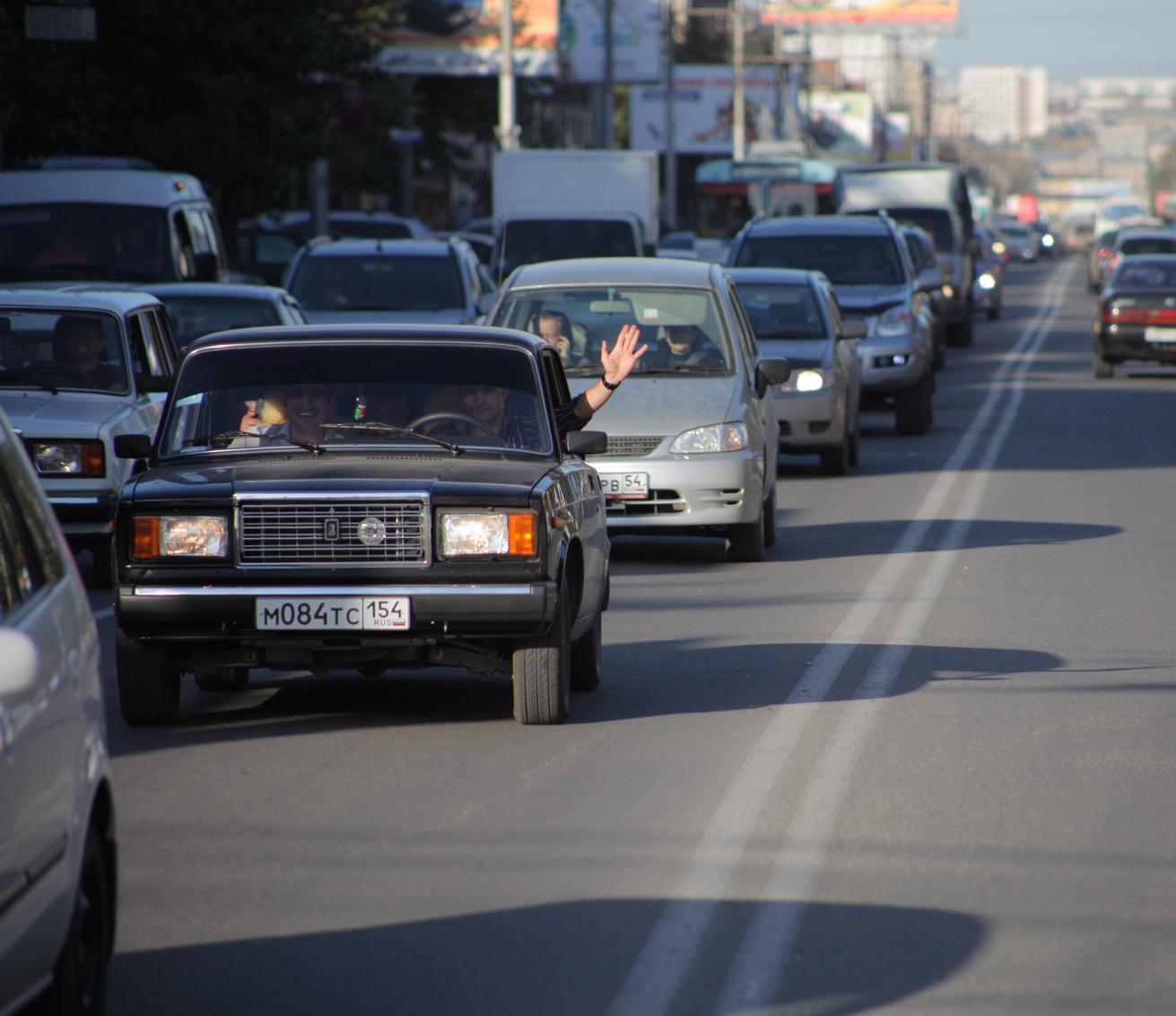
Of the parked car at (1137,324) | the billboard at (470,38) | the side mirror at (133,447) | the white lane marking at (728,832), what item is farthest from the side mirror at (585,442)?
the billboard at (470,38)

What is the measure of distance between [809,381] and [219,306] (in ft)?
15.2

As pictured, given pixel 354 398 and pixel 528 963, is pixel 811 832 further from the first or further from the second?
pixel 354 398

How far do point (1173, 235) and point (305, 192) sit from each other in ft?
70.8

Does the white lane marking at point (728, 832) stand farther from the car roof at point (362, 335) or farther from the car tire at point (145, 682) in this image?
the car tire at point (145, 682)

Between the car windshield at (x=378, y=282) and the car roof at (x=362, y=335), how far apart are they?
43.4 feet

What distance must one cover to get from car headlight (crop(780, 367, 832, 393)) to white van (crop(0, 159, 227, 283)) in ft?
16.5

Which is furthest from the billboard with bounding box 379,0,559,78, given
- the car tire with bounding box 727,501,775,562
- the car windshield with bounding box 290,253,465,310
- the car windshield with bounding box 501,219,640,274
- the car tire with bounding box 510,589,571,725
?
the car tire with bounding box 510,589,571,725

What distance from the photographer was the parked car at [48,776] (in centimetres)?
416

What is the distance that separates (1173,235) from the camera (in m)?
51.2

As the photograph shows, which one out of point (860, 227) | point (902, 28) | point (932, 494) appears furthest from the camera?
point (902, 28)

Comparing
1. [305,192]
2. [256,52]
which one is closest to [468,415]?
[256,52]

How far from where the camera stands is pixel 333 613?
321 inches

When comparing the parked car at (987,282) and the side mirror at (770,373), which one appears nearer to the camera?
the side mirror at (770,373)

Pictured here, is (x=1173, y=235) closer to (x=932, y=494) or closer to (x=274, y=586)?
(x=932, y=494)
